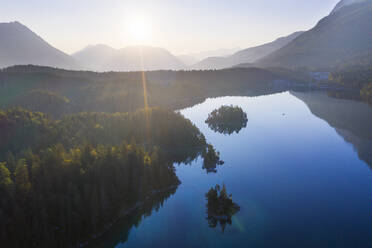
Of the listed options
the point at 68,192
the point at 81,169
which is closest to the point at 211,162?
the point at 81,169

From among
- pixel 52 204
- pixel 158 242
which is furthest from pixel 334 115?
pixel 52 204

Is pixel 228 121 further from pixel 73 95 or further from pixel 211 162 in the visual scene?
pixel 73 95

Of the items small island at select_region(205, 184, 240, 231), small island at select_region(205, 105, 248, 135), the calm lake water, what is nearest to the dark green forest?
the calm lake water

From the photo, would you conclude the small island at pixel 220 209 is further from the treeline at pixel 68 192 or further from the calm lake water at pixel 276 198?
the treeline at pixel 68 192

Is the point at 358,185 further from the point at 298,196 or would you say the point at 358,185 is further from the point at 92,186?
the point at 92,186

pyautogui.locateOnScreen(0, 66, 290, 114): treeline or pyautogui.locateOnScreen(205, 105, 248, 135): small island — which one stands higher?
pyautogui.locateOnScreen(0, 66, 290, 114): treeline

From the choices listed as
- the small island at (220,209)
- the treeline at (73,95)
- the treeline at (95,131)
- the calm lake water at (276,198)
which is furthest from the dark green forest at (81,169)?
the treeline at (73,95)

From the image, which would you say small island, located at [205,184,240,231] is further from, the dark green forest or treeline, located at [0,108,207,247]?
treeline, located at [0,108,207,247]

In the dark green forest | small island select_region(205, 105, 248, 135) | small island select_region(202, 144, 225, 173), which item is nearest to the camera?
the dark green forest
